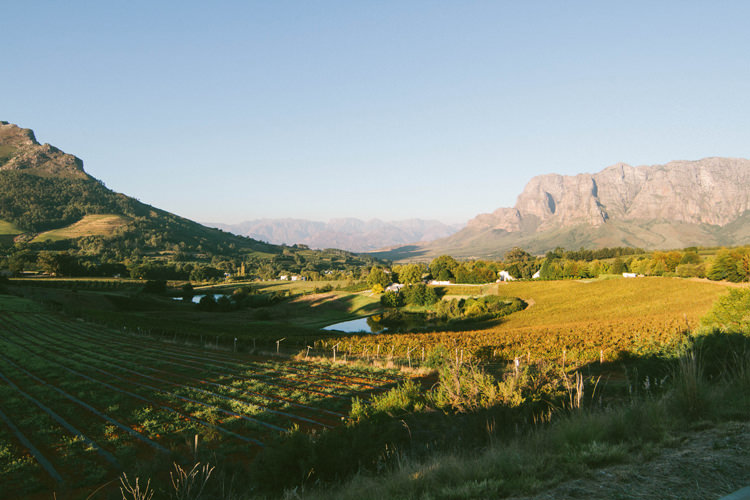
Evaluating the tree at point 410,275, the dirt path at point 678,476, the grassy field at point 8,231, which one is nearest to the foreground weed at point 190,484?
Result: the dirt path at point 678,476

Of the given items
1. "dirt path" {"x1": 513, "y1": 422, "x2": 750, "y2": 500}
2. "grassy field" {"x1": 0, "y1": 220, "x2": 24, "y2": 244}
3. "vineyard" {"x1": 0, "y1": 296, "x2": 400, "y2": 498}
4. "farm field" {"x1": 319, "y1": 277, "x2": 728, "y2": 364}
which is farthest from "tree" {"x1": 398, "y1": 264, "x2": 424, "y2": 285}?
"grassy field" {"x1": 0, "y1": 220, "x2": 24, "y2": 244}

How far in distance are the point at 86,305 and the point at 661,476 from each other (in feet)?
300

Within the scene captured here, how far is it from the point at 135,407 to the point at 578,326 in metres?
45.3

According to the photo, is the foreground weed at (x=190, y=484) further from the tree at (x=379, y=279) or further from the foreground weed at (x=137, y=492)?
the tree at (x=379, y=279)

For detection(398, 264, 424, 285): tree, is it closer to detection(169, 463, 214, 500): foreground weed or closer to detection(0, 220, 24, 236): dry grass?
detection(169, 463, 214, 500): foreground weed

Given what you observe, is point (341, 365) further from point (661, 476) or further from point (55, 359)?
point (661, 476)

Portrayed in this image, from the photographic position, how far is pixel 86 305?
7381 cm

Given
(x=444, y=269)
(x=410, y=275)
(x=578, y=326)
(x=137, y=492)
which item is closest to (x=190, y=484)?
(x=137, y=492)

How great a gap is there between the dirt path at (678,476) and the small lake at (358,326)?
245 feet

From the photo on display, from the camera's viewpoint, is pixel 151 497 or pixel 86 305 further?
pixel 86 305

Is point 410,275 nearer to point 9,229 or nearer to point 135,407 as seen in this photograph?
point 135,407

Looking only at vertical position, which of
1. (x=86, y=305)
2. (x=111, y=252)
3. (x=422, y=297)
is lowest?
(x=422, y=297)

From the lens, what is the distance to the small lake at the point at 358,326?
3159 inches

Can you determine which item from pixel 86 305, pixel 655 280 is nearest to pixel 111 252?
pixel 86 305
